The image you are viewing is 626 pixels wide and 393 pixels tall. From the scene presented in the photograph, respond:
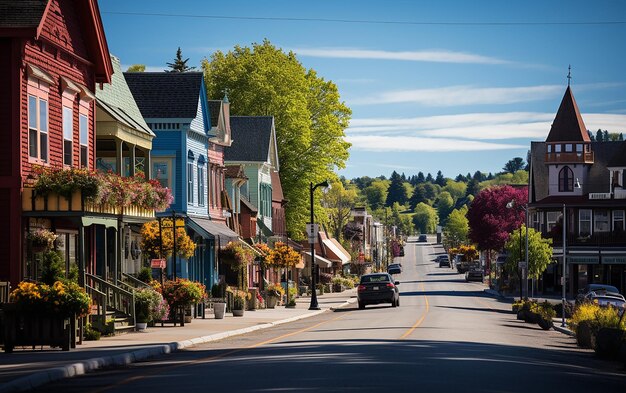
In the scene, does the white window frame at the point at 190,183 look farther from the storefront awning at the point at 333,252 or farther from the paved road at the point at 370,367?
the storefront awning at the point at 333,252

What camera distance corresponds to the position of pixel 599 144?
3826 inches

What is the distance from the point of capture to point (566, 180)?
94.8 meters

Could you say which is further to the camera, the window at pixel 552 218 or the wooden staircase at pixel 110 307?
the window at pixel 552 218

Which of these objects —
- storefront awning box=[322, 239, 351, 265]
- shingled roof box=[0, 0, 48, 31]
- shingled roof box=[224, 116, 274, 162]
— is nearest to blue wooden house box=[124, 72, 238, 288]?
shingled roof box=[224, 116, 274, 162]

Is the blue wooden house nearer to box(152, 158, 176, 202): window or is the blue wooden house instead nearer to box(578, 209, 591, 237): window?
box(152, 158, 176, 202): window

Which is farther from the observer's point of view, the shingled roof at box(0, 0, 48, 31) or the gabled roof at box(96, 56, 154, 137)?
the gabled roof at box(96, 56, 154, 137)

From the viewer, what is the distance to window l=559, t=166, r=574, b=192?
94500 millimetres

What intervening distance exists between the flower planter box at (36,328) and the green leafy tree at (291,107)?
51.1m

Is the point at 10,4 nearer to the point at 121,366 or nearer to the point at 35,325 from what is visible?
the point at 35,325

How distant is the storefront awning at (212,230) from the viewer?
1902 inches

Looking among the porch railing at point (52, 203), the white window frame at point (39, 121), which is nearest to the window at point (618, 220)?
the white window frame at point (39, 121)

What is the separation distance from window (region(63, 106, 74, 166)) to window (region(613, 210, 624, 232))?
66.4 m

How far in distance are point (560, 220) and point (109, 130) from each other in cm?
6578

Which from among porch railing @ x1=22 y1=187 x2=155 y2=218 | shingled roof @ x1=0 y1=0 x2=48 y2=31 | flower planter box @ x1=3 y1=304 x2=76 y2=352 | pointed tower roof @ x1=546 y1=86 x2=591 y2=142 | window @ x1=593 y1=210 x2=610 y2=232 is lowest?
flower planter box @ x1=3 y1=304 x2=76 y2=352
